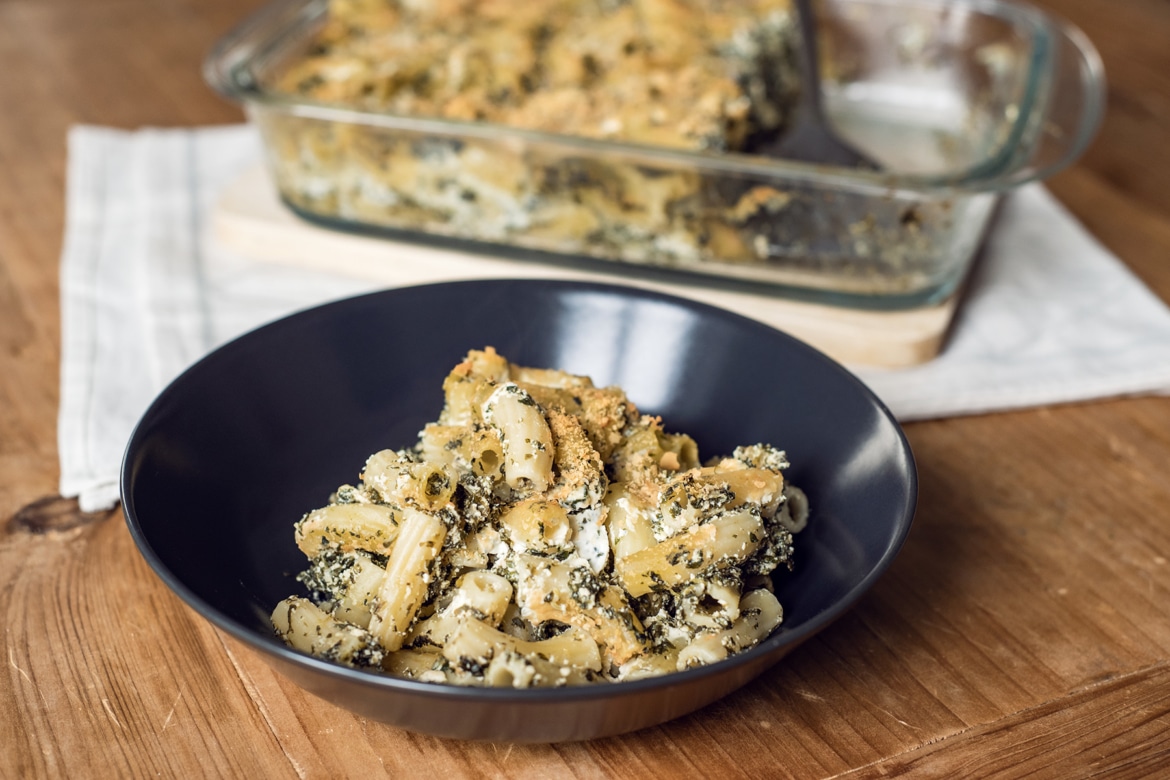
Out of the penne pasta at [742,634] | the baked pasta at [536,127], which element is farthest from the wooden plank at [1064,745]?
the baked pasta at [536,127]

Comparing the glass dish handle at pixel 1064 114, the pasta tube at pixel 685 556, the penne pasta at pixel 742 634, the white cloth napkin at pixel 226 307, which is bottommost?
the white cloth napkin at pixel 226 307

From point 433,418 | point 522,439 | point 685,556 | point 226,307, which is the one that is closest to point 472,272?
point 226,307

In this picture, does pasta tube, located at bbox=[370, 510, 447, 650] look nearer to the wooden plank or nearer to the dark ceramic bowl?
the dark ceramic bowl

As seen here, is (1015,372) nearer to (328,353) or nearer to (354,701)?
(328,353)

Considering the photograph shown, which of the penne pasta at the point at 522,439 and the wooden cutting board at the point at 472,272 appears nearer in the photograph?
the penne pasta at the point at 522,439

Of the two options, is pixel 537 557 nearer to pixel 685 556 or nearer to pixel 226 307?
pixel 685 556

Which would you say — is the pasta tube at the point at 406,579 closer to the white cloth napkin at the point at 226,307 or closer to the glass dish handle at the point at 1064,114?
the white cloth napkin at the point at 226,307
